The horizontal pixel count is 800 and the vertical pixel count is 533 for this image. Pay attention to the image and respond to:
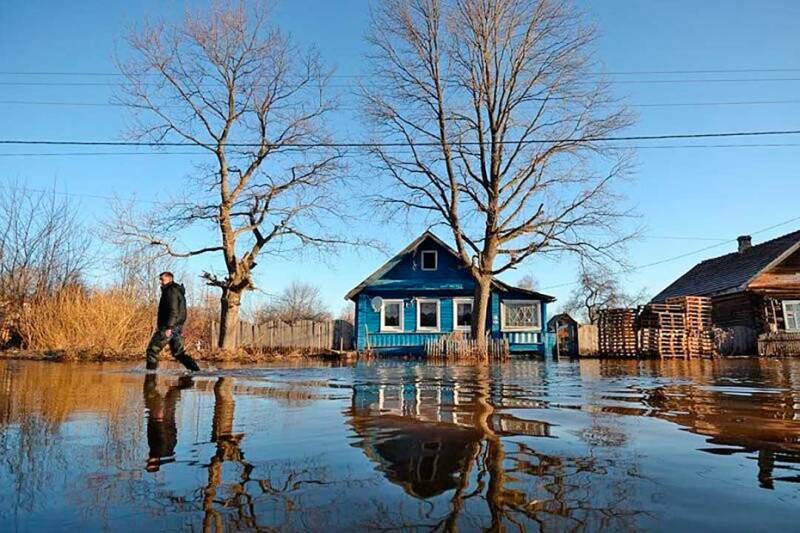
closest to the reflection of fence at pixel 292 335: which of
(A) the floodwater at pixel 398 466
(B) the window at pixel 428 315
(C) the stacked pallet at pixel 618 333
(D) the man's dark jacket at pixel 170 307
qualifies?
(B) the window at pixel 428 315

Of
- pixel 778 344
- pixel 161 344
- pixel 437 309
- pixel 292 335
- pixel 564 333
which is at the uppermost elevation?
pixel 437 309

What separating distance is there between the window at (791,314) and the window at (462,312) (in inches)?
652

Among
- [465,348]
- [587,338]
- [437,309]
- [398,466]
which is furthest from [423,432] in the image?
[587,338]

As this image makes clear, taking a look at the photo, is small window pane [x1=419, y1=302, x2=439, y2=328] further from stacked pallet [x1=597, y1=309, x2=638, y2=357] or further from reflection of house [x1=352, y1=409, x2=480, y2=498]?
reflection of house [x1=352, y1=409, x2=480, y2=498]

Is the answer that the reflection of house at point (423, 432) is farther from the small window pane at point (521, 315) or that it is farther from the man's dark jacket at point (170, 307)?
the small window pane at point (521, 315)

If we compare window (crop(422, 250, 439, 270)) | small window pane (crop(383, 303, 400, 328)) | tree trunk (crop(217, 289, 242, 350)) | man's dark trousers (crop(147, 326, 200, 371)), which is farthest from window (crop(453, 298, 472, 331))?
man's dark trousers (crop(147, 326, 200, 371))

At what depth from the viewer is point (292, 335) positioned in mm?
29484

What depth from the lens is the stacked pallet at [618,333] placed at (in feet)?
86.0

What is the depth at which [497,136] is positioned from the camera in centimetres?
2603

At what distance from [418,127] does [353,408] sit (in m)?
22.1

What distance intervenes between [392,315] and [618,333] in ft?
37.3

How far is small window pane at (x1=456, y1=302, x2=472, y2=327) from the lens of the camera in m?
30.6

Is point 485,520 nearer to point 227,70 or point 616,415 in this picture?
point 616,415

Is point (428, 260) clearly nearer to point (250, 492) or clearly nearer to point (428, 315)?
point (428, 315)
